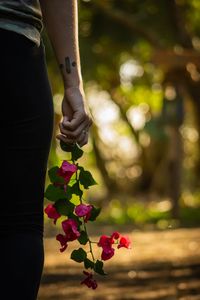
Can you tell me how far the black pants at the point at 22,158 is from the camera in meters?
1.96

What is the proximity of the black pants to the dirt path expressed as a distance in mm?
2928

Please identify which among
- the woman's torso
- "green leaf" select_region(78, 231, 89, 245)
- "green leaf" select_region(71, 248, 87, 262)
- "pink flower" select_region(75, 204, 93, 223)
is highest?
the woman's torso

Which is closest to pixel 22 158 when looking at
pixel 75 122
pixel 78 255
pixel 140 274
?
pixel 75 122

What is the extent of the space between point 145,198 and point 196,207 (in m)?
8.70

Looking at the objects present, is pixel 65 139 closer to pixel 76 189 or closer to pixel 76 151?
pixel 76 151

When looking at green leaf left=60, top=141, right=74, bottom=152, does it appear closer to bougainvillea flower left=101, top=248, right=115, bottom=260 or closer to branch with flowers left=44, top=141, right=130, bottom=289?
branch with flowers left=44, top=141, right=130, bottom=289

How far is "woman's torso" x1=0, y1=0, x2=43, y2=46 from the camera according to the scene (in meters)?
1.96

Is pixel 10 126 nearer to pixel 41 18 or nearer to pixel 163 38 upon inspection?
pixel 41 18

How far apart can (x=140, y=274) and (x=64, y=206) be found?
3.99 meters

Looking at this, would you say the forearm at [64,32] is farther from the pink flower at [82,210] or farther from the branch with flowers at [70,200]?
the pink flower at [82,210]

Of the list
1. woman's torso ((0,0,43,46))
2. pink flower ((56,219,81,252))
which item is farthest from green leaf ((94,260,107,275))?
woman's torso ((0,0,43,46))

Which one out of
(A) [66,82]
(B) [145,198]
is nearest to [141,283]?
(A) [66,82]

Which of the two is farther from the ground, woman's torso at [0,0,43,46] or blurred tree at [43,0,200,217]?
woman's torso at [0,0,43,46]

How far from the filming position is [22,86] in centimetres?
197
